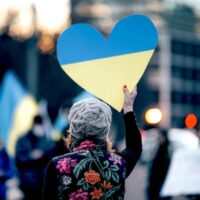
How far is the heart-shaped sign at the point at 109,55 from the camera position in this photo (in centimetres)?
392

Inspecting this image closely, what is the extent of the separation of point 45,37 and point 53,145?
5456 cm

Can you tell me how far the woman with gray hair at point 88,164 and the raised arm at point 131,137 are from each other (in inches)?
2.2

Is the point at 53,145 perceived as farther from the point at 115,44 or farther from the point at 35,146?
the point at 115,44

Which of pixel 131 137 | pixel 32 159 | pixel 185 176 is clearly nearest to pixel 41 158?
pixel 32 159

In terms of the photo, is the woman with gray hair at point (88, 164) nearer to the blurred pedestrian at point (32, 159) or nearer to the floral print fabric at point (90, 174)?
the floral print fabric at point (90, 174)

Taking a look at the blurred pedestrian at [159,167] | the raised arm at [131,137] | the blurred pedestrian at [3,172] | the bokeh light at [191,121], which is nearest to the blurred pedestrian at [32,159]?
the blurred pedestrian at [3,172]

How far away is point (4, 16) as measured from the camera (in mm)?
55281

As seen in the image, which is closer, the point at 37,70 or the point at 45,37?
the point at 45,37

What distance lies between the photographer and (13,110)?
1384 cm

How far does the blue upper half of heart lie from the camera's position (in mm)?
3949

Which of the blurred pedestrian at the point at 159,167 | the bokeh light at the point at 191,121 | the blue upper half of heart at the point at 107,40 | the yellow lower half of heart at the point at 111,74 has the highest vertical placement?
the blue upper half of heart at the point at 107,40

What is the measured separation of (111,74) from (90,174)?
0.49m

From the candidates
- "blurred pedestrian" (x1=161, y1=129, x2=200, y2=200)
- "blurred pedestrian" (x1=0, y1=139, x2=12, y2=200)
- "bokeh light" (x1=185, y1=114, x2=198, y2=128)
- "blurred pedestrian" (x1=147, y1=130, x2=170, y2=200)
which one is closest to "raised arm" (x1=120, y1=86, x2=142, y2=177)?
"blurred pedestrian" (x1=161, y1=129, x2=200, y2=200)

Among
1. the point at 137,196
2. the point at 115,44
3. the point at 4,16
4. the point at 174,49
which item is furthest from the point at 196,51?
the point at 115,44
